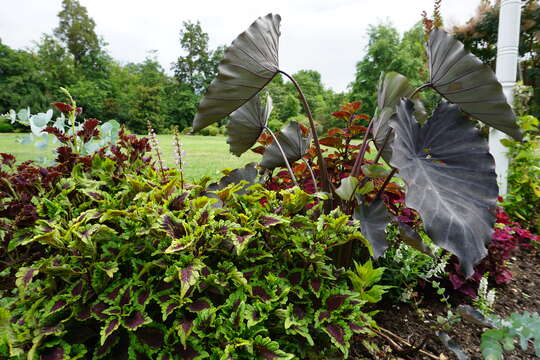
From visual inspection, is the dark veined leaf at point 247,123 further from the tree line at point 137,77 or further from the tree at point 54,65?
the tree at point 54,65

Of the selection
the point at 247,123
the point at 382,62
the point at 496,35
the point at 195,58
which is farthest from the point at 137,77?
the point at 247,123

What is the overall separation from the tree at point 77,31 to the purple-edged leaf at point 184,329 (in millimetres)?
27537

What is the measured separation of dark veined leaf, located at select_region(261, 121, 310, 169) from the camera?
1654 mm

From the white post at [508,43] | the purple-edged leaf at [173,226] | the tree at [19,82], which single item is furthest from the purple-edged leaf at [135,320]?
the tree at [19,82]

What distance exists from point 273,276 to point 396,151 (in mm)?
521

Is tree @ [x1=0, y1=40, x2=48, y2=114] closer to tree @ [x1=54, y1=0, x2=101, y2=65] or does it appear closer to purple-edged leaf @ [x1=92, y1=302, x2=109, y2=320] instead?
tree @ [x1=54, y1=0, x2=101, y2=65]

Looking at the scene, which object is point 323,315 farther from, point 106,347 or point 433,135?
point 433,135

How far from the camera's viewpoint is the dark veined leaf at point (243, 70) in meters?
1.27

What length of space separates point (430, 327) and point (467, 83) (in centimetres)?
97

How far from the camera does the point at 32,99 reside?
17156 millimetres

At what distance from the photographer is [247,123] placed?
1707 mm

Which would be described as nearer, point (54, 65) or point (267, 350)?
point (267, 350)

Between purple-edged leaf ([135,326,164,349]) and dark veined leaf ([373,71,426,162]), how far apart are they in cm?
106

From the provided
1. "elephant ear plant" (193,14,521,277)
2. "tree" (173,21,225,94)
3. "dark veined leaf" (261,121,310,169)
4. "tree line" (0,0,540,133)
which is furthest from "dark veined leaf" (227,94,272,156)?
"tree" (173,21,225,94)
